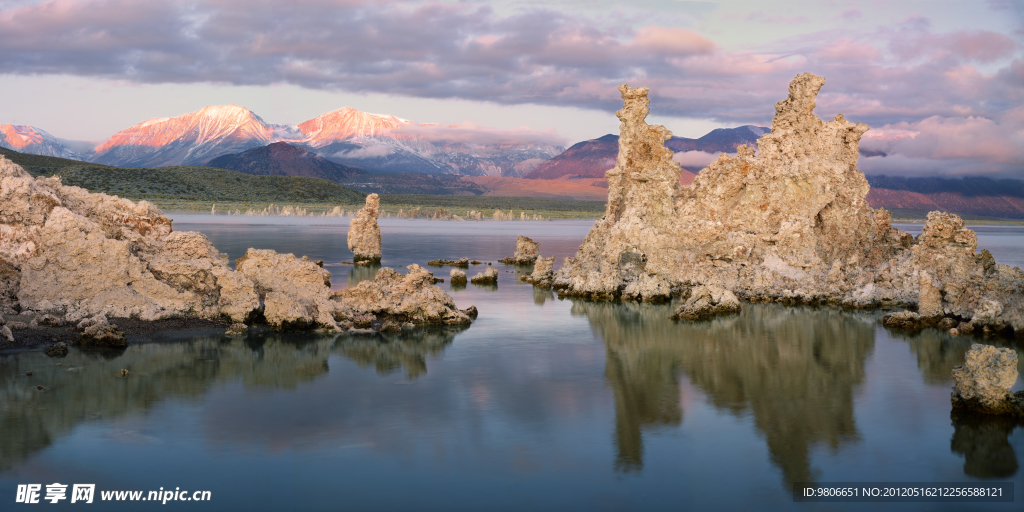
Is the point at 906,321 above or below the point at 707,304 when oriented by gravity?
below

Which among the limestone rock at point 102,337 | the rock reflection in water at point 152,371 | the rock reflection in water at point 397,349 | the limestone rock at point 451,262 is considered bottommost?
the rock reflection in water at point 397,349

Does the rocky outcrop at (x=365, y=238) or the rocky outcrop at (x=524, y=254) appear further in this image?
the rocky outcrop at (x=524, y=254)

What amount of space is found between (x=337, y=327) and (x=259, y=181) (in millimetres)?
155593

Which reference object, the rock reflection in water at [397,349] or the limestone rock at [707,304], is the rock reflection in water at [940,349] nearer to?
the limestone rock at [707,304]

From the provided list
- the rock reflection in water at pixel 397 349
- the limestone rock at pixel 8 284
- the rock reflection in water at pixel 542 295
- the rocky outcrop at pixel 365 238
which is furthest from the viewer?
the rocky outcrop at pixel 365 238

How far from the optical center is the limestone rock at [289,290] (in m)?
19.8

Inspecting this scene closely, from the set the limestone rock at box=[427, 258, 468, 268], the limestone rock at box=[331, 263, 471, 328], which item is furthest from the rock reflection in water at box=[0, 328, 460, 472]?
the limestone rock at box=[427, 258, 468, 268]

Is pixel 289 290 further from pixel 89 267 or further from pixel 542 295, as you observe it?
pixel 542 295

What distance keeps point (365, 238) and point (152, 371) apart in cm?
2911

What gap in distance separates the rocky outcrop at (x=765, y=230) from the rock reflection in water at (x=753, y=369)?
Result: 8.24ft

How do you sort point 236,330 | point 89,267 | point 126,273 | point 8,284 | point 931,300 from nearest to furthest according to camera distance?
1. point 8,284
2. point 89,267
3. point 126,273
4. point 236,330
5. point 931,300

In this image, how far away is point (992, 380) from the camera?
12.9m

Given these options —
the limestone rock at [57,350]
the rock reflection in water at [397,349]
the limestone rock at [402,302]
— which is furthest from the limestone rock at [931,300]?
the limestone rock at [57,350]

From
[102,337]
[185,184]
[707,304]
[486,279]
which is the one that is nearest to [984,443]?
[707,304]
